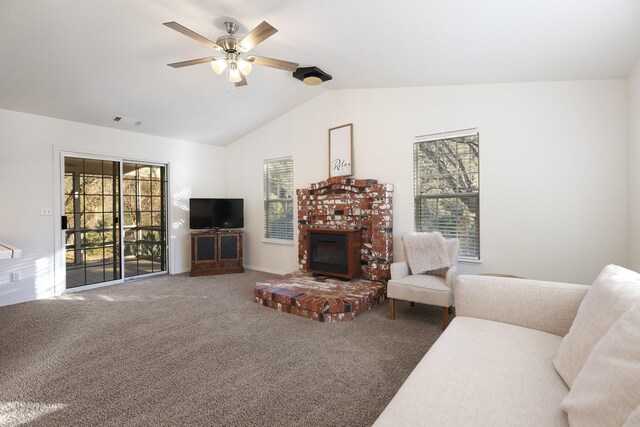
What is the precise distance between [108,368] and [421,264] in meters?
2.94

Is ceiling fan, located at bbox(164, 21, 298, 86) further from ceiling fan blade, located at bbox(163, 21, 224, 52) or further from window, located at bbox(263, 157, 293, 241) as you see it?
window, located at bbox(263, 157, 293, 241)

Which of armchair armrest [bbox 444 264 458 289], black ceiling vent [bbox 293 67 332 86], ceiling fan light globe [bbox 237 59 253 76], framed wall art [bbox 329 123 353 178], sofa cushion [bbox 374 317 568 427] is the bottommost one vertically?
sofa cushion [bbox 374 317 568 427]

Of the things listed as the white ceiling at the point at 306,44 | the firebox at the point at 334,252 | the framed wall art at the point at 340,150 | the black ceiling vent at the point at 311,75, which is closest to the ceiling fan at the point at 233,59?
the white ceiling at the point at 306,44

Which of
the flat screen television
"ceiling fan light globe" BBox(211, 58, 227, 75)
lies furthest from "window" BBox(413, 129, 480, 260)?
the flat screen television

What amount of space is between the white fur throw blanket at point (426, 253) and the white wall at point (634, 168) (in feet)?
4.91

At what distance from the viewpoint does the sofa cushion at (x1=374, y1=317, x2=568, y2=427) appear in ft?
3.48

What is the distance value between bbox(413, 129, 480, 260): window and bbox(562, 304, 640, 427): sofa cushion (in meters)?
2.74

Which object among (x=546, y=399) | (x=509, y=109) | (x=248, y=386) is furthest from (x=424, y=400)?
(x=509, y=109)

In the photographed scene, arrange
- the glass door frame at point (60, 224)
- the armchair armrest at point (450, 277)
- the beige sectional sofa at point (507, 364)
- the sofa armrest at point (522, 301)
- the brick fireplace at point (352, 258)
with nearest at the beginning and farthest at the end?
the beige sectional sofa at point (507, 364) < the sofa armrest at point (522, 301) < the armchair armrest at point (450, 277) < the brick fireplace at point (352, 258) < the glass door frame at point (60, 224)

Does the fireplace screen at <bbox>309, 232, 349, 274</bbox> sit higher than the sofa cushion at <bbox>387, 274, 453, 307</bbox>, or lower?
higher

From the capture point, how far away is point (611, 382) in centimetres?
88

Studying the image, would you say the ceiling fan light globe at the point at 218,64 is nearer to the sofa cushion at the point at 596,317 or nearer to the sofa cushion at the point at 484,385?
the sofa cushion at the point at 484,385

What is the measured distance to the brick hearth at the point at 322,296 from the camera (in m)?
3.22

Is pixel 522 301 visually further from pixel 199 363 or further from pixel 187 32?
pixel 187 32
